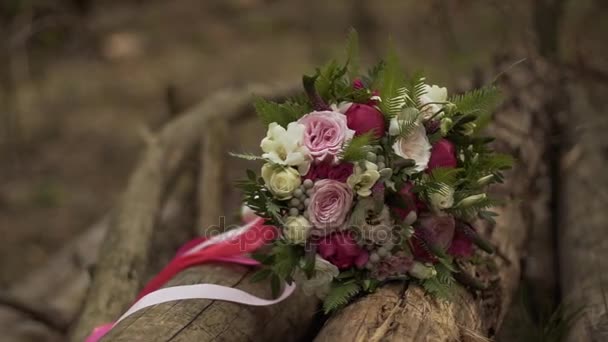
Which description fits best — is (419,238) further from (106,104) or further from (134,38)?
(134,38)

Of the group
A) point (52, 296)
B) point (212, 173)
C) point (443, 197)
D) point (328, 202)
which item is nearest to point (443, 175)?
point (443, 197)

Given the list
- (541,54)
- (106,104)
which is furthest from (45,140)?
(541,54)

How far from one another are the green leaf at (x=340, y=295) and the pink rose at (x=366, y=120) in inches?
14.8

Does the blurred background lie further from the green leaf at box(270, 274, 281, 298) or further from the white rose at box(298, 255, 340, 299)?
the white rose at box(298, 255, 340, 299)

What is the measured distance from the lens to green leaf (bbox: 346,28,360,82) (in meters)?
2.08

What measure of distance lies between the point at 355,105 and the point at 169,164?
75.0 inches

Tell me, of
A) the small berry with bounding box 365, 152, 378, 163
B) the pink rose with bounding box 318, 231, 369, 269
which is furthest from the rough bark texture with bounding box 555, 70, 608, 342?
the small berry with bounding box 365, 152, 378, 163

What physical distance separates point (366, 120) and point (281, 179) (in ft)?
0.85

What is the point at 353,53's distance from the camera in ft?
6.93

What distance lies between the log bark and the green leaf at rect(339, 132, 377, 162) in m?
0.35

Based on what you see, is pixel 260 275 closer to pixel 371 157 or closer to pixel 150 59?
pixel 371 157

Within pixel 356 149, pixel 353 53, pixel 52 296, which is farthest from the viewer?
pixel 52 296

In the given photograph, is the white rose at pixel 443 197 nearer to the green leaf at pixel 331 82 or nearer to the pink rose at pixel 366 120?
the pink rose at pixel 366 120

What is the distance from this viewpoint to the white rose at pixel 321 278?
1972mm
